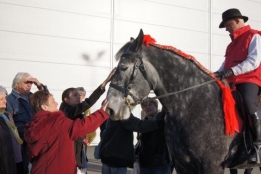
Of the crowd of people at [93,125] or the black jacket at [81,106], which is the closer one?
the crowd of people at [93,125]

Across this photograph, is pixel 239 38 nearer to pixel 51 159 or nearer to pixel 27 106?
pixel 51 159

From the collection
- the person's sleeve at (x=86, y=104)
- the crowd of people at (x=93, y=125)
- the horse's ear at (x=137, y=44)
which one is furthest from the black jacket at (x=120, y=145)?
Result: the horse's ear at (x=137, y=44)

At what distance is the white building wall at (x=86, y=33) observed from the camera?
14961 millimetres

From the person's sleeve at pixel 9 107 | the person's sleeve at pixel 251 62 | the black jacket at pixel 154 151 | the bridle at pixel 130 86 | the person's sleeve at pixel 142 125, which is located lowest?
the black jacket at pixel 154 151

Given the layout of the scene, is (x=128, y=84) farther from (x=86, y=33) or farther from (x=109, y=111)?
(x=86, y=33)

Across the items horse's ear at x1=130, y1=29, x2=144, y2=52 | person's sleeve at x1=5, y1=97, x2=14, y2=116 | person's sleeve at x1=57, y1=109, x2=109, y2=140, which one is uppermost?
horse's ear at x1=130, y1=29, x2=144, y2=52

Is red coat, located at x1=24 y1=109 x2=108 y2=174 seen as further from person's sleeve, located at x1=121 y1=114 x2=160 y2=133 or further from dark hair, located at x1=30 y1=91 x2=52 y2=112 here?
person's sleeve, located at x1=121 y1=114 x2=160 y2=133

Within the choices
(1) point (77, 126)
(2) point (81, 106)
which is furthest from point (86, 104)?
(1) point (77, 126)

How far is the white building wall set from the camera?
49.1ft

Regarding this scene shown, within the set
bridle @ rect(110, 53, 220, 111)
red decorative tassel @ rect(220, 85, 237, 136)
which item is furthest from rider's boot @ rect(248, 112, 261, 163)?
bridle @ rect(110, 53, 220, 111)

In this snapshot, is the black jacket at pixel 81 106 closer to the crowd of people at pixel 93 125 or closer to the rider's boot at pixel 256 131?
the crowd of people at pixel 93 125

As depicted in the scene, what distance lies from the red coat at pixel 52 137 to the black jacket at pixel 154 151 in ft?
5.61

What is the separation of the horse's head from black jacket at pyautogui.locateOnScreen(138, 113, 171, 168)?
110cm

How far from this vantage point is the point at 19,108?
208 inches
